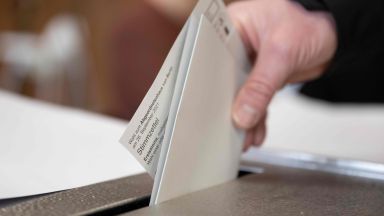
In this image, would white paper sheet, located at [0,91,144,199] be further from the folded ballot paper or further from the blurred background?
the blurred background

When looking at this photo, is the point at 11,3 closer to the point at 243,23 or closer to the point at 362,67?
the point at 362,67

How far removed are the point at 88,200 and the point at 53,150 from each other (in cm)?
22

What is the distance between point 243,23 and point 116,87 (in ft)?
4.53

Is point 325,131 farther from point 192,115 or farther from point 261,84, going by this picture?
point 192,115

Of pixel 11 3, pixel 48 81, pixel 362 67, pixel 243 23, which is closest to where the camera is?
pixel 243 23

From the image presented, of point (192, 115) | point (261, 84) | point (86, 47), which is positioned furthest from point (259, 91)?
point (86, 47)

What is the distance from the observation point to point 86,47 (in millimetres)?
3648

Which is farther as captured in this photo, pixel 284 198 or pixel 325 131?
pixel 325 131

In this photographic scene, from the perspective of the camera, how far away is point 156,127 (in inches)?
17.8

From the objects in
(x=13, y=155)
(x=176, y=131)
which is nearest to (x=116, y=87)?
(x=13, y=155)

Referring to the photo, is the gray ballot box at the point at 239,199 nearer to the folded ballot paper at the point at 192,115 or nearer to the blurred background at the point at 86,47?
the folded ballot paper at the point at 192,115

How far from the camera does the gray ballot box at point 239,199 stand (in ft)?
1.42

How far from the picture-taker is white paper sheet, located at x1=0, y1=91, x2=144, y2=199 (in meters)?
0.51

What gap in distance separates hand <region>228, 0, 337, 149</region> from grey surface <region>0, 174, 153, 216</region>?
0.16 m
